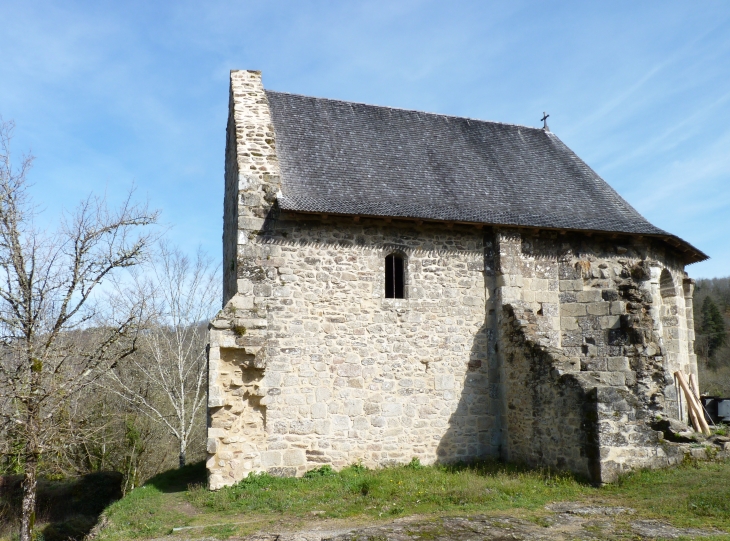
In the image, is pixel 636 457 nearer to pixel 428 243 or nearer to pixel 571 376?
pixel 571 376

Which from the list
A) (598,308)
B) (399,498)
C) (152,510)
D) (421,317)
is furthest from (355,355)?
(598,308)

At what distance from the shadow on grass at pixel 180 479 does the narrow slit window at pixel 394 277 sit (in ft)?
15.9

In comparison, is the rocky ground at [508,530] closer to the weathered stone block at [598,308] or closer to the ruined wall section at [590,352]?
the ruined wall section at [590,352]

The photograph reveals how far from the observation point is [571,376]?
9758mm

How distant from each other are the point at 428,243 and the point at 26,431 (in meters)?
8.00

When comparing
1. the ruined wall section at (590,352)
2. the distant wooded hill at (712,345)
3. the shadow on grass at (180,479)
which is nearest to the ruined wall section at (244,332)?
the shadow on grass at (180,479)

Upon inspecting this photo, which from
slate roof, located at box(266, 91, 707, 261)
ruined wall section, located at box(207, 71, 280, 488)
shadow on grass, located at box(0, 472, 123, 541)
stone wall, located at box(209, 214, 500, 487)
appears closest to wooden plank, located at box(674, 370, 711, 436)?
slate roof, located at box(266, 91, 707, 261)

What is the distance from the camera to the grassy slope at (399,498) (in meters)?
7.74

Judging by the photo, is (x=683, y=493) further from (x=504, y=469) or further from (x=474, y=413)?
(x=474, y=413)

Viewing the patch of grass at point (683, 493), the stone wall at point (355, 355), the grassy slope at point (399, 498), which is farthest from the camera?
the stone wall at point (355, 355)

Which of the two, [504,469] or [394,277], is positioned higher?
[394,277]

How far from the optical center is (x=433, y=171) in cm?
1304

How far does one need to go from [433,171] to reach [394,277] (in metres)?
2.91

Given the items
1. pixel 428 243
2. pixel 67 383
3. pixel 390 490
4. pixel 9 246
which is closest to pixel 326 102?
pixel 428 243
